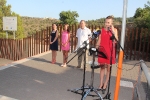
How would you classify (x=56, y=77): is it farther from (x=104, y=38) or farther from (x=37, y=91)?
(x=104, y=38)

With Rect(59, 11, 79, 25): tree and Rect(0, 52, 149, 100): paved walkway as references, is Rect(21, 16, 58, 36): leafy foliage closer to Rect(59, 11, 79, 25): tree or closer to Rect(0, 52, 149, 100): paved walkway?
Rect(59, 11, 79, 25): tree

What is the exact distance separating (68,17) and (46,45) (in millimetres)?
12809

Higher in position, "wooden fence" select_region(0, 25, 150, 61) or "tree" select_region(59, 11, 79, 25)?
"tree" select_region(59, 11, 79, 25)

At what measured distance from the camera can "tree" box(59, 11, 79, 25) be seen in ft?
77.6

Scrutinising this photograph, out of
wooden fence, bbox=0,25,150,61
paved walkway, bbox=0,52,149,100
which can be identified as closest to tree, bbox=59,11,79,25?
wooden fence, bbox=0,25,150,61

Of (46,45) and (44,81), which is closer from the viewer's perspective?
(44,81)

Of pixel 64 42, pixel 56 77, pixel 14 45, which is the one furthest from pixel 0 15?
pixel 56 77

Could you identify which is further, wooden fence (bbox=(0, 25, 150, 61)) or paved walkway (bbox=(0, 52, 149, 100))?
wooden fence (bbox=(0, 25, 150, 61))

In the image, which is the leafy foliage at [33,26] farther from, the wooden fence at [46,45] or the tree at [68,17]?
the wooden fence at [46,45]

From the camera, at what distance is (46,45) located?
11.6m

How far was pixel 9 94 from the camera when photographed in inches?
178

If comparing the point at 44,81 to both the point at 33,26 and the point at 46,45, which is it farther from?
the point at 33,26

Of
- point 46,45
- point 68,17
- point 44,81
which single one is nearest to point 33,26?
point 68,17

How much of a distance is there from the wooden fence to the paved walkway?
2.61 metres
